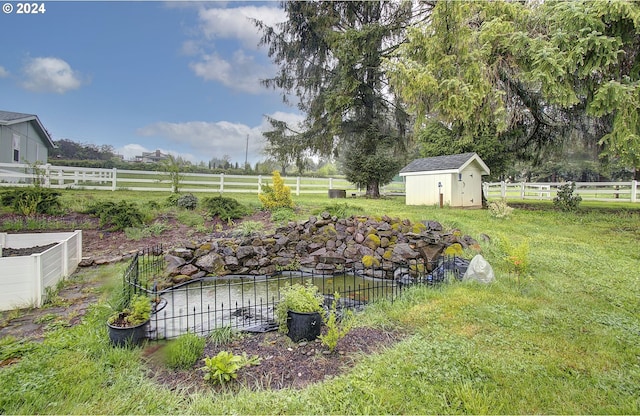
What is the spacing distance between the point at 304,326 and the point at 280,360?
43 centimetres

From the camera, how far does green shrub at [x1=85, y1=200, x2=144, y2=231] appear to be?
785 cm

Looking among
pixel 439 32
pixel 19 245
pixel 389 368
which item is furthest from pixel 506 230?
pixel 19 245

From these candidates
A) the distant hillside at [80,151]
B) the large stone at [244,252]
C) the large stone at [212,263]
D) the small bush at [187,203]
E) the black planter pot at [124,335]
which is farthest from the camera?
the distant hillside at [80,151]

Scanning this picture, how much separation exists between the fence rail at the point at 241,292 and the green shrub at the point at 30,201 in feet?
12.2

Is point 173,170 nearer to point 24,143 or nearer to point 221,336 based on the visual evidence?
point 24,143

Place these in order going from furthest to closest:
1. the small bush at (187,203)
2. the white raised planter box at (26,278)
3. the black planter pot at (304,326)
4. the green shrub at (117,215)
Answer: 1. the small bush at (187,203)
2. the green shrub at (117,215)
3. the white raised planter box at (26,278)
4. the black planter pot at (304,326)

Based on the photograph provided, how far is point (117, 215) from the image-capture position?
7.95 m

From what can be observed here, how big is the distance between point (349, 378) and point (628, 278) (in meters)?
5.20

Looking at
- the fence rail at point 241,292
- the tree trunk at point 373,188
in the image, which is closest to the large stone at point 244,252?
the fence rail at point 241,292

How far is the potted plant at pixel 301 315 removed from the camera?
3.07 metres

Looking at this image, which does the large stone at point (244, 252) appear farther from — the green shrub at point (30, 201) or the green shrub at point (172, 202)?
the green shrub at point (30, 201)

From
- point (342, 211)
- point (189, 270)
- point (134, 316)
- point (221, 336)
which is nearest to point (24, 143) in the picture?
point (189, 270)

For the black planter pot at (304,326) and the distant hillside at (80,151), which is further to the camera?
the distant hillside at (80,151)

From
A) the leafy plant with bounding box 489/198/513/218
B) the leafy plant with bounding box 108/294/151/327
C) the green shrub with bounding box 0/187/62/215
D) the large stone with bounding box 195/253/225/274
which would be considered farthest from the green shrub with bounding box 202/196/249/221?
the leafy plant with bounding box 489/198/513/218
